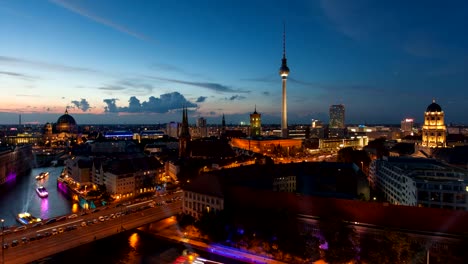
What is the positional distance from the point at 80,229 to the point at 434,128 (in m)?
39.4

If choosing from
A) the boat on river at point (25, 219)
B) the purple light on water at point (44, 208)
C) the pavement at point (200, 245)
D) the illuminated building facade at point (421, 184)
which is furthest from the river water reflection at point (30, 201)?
the illuminated building facade at point (421, 184)

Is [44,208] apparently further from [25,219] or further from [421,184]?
[421,184]

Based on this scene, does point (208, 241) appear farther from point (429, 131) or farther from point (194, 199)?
point (429, 131)

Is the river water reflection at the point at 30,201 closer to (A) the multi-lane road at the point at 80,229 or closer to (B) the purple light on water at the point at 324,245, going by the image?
(A) the multi-lane road at the point at 80,229

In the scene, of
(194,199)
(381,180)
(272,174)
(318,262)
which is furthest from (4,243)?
(381,180)

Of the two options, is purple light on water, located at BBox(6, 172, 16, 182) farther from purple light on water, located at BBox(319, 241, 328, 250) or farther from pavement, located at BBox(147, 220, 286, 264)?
purple light on water, located at BBox(319, 241, 328, 250)

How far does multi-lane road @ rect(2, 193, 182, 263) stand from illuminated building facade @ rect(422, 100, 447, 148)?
32453 mm

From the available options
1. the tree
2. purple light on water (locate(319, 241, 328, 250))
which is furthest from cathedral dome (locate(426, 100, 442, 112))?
purple light on water (locate(319, 241, 328, 250))

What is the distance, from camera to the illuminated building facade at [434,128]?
38250mm

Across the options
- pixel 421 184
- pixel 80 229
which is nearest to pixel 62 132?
pixel 80 229

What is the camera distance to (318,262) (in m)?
12.1

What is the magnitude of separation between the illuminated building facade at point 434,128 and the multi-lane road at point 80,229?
106 feet

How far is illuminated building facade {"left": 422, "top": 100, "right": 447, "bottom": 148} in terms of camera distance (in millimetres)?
38250

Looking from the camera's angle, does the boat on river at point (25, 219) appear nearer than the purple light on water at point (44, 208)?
Yes
